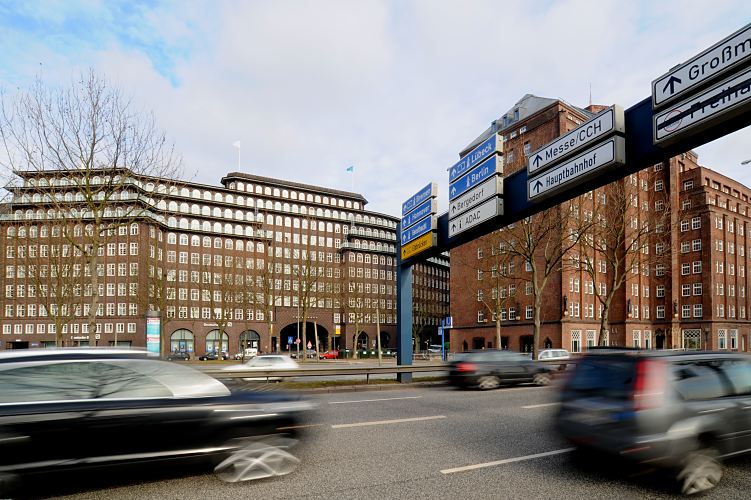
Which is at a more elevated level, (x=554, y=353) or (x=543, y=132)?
(x=543, y=132)

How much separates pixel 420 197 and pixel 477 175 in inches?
158

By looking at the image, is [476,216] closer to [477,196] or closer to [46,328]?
[477,196]

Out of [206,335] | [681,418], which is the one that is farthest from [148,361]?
[206,335]

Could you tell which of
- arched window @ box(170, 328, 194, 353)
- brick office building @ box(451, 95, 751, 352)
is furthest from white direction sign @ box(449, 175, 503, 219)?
arched window @ box(170, 328, 194, 353)

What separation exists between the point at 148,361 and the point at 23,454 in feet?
4.94

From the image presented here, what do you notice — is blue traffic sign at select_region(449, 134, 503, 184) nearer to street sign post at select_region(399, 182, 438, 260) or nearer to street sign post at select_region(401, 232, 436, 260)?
street sign post at select_region(399, 182, 438, 260)

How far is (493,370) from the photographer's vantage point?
1698 cm

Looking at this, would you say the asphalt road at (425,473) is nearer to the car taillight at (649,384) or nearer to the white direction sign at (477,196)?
the car taillight at (649,384)

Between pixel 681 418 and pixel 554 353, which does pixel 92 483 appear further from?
pixel 554 353

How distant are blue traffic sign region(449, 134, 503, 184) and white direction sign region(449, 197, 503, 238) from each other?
56.2 inches

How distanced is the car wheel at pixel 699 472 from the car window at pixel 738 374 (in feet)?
3.08

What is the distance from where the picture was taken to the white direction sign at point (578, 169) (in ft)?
34.8

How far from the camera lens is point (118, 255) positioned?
75.1 meters

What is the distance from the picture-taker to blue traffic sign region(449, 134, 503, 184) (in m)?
14.7
